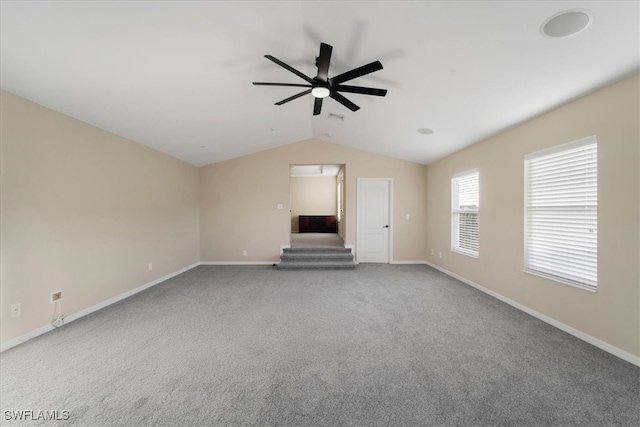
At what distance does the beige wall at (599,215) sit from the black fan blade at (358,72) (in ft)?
7.38

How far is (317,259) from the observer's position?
18.9 feet

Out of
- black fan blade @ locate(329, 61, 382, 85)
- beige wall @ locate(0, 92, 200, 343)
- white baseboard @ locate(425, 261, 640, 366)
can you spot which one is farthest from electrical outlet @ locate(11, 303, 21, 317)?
white baseboard @ locate(425, 261, 640, 366)

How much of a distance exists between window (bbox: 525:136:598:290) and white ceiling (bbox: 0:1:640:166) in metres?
0.62

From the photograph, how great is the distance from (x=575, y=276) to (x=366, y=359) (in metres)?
2.51

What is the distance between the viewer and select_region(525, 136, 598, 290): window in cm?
250

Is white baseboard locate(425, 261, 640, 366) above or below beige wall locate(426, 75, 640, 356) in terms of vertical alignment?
below

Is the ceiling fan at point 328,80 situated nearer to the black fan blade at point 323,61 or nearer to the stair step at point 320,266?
the black fan blade at point 323,61

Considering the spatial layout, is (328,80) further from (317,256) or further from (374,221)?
(374,221)

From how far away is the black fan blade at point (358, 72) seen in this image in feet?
6.88

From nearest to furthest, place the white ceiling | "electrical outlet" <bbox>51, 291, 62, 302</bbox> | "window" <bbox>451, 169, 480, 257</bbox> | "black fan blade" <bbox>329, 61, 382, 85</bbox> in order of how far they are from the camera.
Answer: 1. the white ceiling
2. "black fan blade" <bbox>329, 61, 382, 85</bbox>
3. "electrical outlet" <bbox>51, 291, 62, 302</bbox>
4. "window" <bbox>451, 169, 480, 257</bbox>

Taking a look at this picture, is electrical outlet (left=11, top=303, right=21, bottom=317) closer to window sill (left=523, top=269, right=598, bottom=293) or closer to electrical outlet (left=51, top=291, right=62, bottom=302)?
electrical outlet (left=51, top=291, right=62, bottom=302)

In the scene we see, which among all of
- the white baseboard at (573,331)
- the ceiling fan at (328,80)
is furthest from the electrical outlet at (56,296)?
the white baseboard at (573,331)

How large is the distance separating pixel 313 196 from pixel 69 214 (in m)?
7.53

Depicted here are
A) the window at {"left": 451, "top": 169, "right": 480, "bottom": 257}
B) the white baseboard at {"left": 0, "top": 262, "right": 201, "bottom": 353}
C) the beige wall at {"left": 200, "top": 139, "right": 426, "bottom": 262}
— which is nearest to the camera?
the white baseboard at {"left": 0, "top": 262, "right": 201, "bottom": 353}
